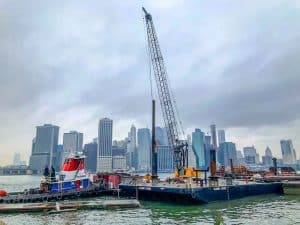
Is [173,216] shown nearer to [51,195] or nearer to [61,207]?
[61,207]

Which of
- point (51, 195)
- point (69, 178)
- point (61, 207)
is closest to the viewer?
point (61, 207)

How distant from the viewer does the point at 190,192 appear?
3531 cm

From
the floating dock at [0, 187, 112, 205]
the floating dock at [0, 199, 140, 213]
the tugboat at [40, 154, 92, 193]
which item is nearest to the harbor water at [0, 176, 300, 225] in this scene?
the floating dock at [0, 199, 140, 213]

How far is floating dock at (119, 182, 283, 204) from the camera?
118 feet

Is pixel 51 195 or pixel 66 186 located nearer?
pixel 51 195

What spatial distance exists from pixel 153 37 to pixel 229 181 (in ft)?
117

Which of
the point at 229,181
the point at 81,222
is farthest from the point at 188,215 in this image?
the point at 229,181

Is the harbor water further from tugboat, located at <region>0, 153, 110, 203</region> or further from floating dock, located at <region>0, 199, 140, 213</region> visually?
tugboat, located at <region>0, 153, 110, 203</region>

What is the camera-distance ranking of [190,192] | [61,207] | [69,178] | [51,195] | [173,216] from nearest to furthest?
[173,216], [61,207], [190,192], [51,195], [69,178]

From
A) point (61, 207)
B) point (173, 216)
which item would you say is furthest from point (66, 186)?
point (173, 216)

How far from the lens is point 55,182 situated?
1702 inches

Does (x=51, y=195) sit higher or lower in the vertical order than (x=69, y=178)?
lower

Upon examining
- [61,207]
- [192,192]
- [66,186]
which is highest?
[66,186]

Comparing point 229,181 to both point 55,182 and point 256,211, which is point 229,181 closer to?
point 256,211
